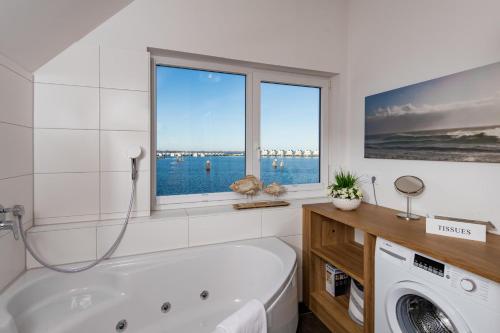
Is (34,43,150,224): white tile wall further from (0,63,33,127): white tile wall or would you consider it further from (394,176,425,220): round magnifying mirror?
(394,176,425,220): round magnifying mirror

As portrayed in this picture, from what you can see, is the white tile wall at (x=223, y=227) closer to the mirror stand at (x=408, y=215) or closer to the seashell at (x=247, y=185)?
the seashell at (x=247, y=185)

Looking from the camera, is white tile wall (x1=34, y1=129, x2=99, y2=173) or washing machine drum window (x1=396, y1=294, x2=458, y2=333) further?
white tile wall (x1=34, y1=129, x2=99, y2=173)

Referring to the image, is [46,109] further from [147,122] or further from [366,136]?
[366,136]

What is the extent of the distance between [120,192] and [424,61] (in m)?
2.23

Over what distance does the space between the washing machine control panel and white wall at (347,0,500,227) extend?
1.66 ft

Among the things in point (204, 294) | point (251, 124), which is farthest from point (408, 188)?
point (204, 294)

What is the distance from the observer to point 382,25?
6.15 ft

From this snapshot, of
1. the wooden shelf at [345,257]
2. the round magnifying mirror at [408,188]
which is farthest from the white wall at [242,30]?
the wooden shelf at [345,257]

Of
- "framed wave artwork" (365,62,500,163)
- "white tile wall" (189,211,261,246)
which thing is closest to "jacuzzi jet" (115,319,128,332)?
"white tile wall" (189,211,261,246)

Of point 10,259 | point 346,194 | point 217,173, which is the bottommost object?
point 10,259

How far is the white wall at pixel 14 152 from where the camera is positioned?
117 cm

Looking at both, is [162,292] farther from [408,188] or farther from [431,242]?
[408,188]

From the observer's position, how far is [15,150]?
127cm

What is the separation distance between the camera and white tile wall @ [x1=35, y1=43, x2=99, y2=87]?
1.46 m
